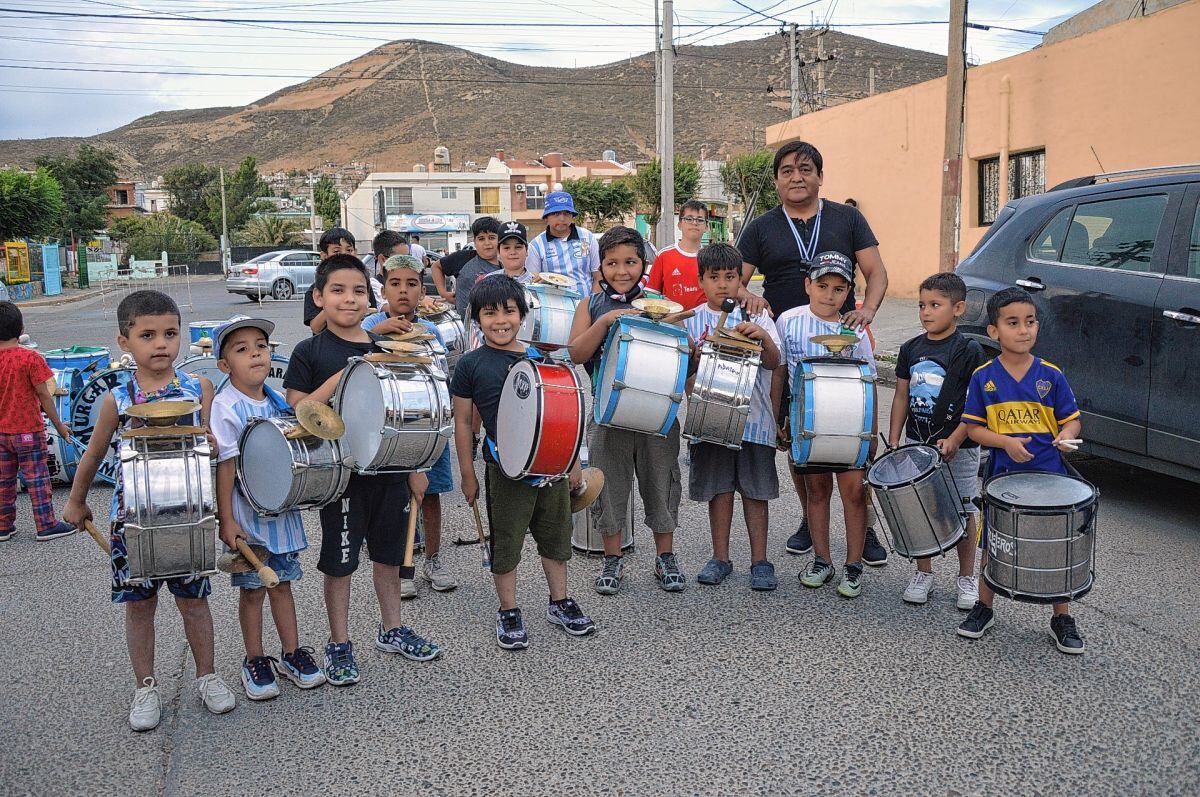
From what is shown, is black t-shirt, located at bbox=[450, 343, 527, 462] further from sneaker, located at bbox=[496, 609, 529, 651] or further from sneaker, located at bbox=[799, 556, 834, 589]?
sneaker, located at bbox=[799, 556, 834, 589]

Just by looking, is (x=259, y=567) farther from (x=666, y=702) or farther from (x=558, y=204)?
(x=558, y=204)

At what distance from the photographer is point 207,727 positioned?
3771mm

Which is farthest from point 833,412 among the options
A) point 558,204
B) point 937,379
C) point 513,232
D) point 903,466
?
point 558,204

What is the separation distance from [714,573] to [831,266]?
1.64m

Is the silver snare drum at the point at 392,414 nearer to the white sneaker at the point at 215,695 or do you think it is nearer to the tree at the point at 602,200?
the white sneaker at the point at 215,695

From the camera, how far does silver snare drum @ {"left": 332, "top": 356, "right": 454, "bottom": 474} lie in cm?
383

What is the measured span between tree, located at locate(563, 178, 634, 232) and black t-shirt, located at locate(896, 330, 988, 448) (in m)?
57.7

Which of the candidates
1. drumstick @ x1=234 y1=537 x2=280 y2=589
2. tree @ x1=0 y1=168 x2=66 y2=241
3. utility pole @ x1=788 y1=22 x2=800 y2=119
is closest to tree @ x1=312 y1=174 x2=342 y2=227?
tree @ x1=0 y1=168 x2=66 y2=241

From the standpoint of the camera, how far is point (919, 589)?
4812mm

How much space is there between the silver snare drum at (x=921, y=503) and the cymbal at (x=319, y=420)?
7.66 feet

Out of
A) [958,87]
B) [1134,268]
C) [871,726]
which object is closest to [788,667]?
[871,726]

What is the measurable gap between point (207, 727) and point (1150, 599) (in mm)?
4183

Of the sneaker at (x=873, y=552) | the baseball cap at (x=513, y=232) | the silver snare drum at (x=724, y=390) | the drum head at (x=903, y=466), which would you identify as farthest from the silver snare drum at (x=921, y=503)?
the baseball cap at (x=513, y=232)

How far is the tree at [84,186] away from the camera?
2621 inches
